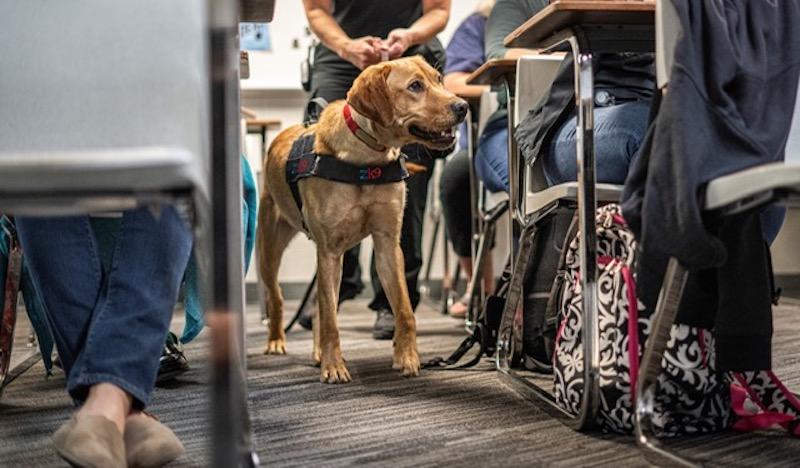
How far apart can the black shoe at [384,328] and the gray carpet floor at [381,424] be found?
0.51 metres

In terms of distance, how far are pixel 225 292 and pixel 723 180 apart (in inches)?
28.8

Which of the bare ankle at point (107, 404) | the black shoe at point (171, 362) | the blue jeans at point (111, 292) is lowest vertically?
the black shoe at point (171, 362)

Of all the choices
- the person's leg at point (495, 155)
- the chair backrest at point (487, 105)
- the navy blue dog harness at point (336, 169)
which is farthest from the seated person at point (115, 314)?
the chair backrest at point (487, 105)

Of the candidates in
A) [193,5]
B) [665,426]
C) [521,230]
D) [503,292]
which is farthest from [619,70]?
[193,5]

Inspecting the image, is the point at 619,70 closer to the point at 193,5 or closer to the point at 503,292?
the point at 503,292

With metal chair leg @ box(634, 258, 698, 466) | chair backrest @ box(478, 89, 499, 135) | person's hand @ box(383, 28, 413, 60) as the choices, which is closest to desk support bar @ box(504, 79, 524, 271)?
person's hand @ box(383, 28, 413, 60)

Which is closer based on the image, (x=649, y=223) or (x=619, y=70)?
(x=649, y=223)

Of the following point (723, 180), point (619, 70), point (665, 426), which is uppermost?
point (619, 70)

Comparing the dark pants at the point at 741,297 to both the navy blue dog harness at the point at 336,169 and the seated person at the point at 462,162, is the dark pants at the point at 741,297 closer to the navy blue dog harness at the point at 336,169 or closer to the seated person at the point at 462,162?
the navy blue dog harness at the point at 336,169

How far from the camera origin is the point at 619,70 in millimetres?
2178

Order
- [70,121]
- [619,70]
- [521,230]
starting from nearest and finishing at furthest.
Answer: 1. [70,121]
2. [619,70]
3. [521,230]

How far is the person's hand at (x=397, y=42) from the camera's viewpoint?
2.86 m

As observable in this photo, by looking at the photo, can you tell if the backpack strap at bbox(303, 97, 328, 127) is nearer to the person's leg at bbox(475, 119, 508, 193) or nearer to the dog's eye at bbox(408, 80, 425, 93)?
the dog's eye at bbox(408, 80, 425, 93)

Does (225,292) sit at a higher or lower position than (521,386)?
higher
